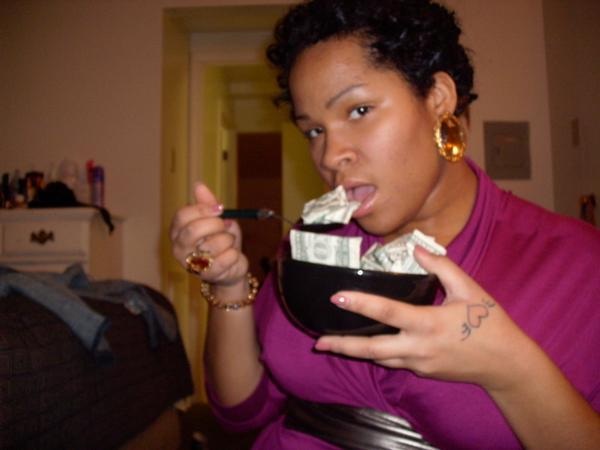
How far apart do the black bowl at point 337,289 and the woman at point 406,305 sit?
0.05ft

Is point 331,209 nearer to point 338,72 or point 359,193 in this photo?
point 359,193

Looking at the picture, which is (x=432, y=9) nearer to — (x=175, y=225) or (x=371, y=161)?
(x=371, y=161)

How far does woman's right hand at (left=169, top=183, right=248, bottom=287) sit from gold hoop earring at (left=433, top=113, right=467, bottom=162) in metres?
0.35

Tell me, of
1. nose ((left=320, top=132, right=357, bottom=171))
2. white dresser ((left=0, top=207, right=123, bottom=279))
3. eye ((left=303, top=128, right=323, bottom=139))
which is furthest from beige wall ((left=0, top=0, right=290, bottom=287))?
nose ((left=320, top=132, right=357, bottom=171))

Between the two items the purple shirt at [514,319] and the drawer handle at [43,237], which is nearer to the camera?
the purple shirt at [514,319]

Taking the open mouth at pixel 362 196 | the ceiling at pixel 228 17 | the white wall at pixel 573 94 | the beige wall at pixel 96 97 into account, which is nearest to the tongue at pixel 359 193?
the open mouth at pixel 362 196

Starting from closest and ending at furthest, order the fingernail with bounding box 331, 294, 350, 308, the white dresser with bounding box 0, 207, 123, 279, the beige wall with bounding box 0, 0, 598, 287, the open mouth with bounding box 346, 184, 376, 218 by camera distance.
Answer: the fingernail with bounding box 331, 294, 350, 308
the open mouth with bounding box 346, 184, 376, 218
the white dresser with bounding box 0, 207, 123, 279
the beige wall with bounding box 0, 0, 598, 287

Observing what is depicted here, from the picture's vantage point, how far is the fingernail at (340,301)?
1.39 feet

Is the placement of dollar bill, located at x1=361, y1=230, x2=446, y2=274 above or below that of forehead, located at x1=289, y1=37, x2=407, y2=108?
below

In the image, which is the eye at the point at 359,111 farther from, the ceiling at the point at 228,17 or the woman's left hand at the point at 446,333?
the ceiling at the point at 228,17

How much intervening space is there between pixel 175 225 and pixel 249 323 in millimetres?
224

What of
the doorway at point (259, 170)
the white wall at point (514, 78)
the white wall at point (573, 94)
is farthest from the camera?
the doorway at point (259, 170)

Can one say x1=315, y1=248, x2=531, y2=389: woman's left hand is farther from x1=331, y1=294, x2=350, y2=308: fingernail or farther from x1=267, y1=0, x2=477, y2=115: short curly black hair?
x1=267, y1=0, x2=477, y2=115: short curly black hair

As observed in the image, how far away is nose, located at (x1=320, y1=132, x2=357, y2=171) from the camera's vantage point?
664 millimetres
